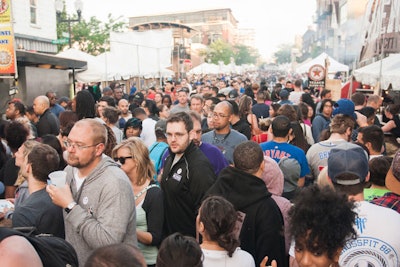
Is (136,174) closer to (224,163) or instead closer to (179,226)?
(179,226)

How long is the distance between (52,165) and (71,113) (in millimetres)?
3180

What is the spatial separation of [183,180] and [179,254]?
188 cm

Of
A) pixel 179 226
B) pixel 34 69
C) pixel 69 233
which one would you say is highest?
pixel 34 69

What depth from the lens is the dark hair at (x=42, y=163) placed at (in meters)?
3.63

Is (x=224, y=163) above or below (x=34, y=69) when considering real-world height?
below

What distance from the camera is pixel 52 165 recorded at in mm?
3688

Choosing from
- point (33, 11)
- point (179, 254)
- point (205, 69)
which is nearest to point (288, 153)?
point (179, 254)

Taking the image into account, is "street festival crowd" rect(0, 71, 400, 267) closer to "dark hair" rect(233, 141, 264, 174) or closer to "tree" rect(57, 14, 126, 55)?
"dark hair" rect(233, 141, 264, 174)

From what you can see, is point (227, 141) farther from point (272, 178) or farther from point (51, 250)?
point (51, 250)

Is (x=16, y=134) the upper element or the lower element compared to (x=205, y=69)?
lower

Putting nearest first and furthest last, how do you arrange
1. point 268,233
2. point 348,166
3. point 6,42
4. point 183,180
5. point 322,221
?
point 322,221, point 348,166, point 268,233, point 183,180, point 6,42

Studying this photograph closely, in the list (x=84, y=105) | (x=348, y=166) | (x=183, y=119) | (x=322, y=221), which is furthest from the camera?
(x=84, y=105)

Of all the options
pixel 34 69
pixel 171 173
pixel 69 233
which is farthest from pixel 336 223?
pixel 34 69

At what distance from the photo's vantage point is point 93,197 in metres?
3.19
